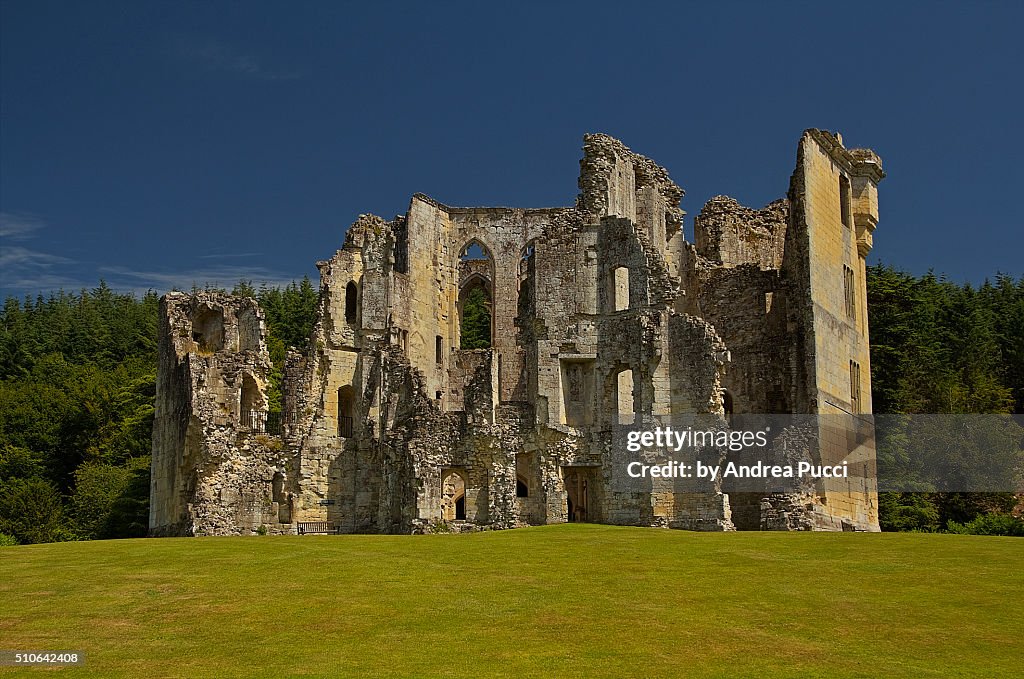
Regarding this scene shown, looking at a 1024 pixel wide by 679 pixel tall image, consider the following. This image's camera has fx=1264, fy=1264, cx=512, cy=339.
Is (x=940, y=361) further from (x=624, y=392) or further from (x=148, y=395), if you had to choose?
(x=148, y=395)

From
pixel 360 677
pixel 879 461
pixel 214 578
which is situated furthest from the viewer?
pixel 879 461

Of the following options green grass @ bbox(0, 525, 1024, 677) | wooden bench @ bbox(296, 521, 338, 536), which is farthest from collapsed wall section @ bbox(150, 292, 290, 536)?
green grass @ bbox(0, 525, 1024, 677)

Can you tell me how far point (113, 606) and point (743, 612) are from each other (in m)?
9.91

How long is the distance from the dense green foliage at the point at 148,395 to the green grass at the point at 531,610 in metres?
19.9

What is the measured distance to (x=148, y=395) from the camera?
62125mm

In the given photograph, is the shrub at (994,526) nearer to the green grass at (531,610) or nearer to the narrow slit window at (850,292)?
the narrow slit window at (850,292)

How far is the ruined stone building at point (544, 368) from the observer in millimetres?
38250

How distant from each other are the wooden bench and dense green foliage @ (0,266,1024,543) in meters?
10.6

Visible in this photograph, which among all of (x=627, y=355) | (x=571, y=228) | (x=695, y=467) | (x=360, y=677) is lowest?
(x=360, y=677)

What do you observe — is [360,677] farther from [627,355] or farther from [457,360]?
[457,360]

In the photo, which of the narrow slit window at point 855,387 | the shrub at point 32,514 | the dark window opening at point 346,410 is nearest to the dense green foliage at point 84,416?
the shrub at point 32,514

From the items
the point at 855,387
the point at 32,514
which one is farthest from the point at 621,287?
the point at 32,514

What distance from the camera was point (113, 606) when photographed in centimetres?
2003

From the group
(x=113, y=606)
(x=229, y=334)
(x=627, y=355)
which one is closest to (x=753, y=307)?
(x=627, y=355)
